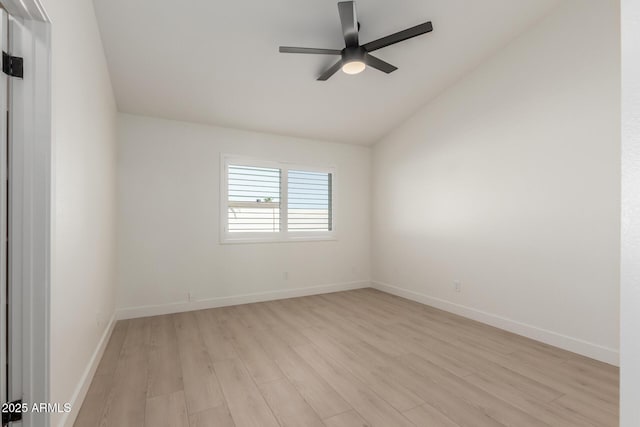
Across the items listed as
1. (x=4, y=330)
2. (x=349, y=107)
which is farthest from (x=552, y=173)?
(x=4, y=330)

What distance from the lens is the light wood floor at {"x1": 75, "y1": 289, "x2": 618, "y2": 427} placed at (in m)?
1.87

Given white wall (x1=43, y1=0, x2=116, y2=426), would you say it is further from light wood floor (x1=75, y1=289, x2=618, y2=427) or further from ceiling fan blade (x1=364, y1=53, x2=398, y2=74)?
ceiling fan blade (x1=364, y1=53, x2=398, y2=74)

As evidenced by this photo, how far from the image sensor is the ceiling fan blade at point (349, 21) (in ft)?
7.31

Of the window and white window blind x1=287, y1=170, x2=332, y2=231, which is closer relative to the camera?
the window

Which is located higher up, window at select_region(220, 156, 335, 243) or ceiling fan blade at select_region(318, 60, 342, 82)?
ceiling fan blade at select_region(318, 60, 342, 82)

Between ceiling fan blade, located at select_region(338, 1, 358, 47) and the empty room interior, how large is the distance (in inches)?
1.1

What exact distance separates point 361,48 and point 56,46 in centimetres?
210

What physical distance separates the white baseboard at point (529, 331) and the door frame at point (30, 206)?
3.81 meters

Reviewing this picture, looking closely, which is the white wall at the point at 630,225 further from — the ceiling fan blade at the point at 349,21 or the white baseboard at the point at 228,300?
the white baseboard at the point at 228,300

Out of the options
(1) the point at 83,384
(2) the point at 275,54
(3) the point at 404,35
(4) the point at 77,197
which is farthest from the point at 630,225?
(2) the point at 275,54

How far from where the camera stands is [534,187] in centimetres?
312

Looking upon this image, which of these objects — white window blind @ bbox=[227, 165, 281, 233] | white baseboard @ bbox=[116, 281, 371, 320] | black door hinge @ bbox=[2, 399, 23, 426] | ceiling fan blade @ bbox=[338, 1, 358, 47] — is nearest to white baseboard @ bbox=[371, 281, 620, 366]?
white baseboard @ bbox=[116, 281, 371, 320]

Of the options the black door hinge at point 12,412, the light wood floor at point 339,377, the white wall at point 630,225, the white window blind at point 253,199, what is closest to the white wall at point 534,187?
the light wood floor at point 339,377

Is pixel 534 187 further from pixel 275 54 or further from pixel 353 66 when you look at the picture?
pixel 275 54
